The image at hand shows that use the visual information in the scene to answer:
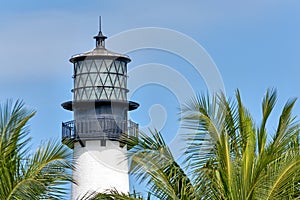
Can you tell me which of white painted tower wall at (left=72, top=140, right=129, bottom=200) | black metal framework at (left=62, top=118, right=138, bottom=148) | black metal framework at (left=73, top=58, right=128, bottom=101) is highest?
black metal framework at (left=73, top=58, right=128, bottom=101)

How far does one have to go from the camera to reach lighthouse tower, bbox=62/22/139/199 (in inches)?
1353

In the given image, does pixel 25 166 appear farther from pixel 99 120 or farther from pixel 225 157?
pixel 99 120

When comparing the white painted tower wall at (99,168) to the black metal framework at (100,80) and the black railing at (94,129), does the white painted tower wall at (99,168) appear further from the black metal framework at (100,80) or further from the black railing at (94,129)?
the black metal framework at (100,80)

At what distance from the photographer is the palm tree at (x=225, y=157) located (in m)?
16.8

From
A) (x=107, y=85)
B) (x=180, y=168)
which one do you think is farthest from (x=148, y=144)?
(x=107, y=85)

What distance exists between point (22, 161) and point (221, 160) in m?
3.34

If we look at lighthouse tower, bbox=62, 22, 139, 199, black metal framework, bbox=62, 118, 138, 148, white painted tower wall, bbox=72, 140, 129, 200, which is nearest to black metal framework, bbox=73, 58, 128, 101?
lighthouse tower, bbox=62, 22, 139, 199

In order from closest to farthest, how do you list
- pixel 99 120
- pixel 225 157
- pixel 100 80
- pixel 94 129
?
1. pixel 225 157
2. pixel 100 80
3. pixel 99 120
4. pixel 94 129

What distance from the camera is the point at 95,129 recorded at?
115 ft

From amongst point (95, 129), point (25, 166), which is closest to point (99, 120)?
point (95, 129)

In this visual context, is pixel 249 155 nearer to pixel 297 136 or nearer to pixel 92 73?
pixel 297 136

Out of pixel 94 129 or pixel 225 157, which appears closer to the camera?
pixel 225 157

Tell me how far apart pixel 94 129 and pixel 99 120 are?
39 centimetres

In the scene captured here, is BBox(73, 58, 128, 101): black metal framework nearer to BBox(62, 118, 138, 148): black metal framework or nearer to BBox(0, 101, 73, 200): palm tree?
BBox(62, 118, 138, 148): black metal framework
